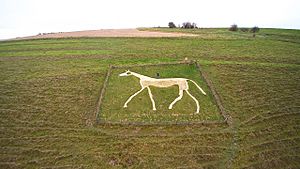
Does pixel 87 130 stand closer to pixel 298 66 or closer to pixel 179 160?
pixel 179 160

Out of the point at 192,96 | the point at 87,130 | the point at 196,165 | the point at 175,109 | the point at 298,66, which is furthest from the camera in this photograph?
the point at 298,66

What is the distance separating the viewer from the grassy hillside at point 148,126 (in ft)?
70.8

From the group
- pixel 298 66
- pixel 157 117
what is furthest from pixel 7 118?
pixel 298 66

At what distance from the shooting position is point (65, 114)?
2670 centimetres

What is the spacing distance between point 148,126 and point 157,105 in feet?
9.51

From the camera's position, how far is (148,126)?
24547 mm

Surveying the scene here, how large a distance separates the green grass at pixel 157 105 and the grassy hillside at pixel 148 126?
96cm

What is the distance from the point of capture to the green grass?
25172mm

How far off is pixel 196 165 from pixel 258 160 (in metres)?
4.80

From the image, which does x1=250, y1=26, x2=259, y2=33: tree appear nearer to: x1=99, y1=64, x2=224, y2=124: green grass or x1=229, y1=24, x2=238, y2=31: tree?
x1=229, y1=24, x2=238, y2=31: tree

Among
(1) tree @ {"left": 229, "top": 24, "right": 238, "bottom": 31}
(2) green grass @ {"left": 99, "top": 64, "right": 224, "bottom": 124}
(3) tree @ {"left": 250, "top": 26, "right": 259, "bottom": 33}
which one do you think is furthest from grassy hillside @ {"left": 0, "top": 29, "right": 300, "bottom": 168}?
(1) tree @ {"left": 229, "top": 24, "right": 238, "bottom": 31}

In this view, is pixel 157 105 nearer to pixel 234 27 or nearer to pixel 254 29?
pixel 254 29

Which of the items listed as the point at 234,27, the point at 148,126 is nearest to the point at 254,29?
the point at 234,27

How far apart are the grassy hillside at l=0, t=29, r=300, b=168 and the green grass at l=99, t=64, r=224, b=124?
3.14 feet
